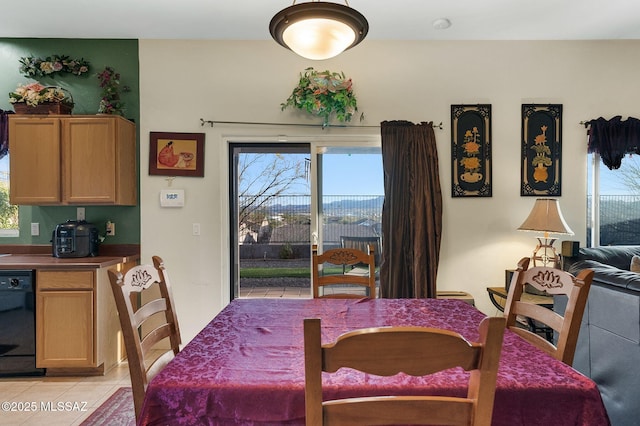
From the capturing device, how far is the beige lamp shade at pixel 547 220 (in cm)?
276

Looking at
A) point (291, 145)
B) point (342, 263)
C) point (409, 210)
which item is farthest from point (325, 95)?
point (342, 263)

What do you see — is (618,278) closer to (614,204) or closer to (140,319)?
(614,204)

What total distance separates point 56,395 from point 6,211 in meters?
1.88

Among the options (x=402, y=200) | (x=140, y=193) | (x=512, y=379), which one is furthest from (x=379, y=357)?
(x=140, y=193)

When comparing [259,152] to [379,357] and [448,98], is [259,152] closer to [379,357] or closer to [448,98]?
[448,98]

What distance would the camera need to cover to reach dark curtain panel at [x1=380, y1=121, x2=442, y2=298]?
3066mm

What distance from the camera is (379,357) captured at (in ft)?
2.36

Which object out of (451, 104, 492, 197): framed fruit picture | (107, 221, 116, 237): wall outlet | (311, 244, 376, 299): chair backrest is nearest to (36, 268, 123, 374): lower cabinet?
(107, 221, 116, 237): wall outlet

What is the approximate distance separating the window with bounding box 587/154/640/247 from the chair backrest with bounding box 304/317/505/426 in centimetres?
335

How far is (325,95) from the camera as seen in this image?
3033 millimetres

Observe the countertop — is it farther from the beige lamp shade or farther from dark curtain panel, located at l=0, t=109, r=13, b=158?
the beige lamp shade

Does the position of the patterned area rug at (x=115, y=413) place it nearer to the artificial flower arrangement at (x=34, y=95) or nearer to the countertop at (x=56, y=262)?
the countertop at (x=56, y=262)

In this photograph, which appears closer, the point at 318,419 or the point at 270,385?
the point at 318,419

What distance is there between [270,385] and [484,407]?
0.54 metres
